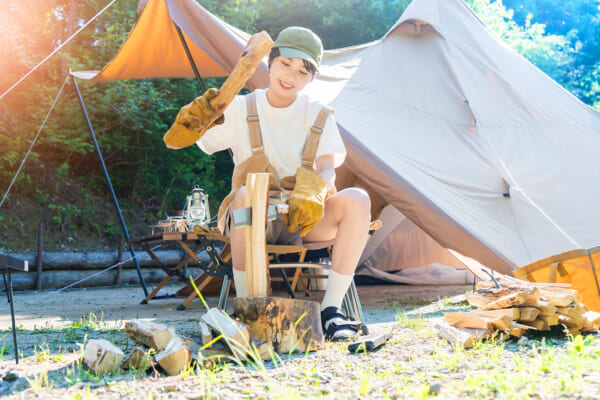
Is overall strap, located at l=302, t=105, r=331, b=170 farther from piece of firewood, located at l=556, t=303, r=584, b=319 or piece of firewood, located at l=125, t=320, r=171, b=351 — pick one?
piece of firewood, located at l=556, t=303, r=584, b=319

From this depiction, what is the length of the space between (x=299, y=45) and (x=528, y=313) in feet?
4.10

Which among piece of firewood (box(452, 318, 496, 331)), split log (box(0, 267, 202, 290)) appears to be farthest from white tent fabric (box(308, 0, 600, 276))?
split log (box(0, 267, 202, 290))

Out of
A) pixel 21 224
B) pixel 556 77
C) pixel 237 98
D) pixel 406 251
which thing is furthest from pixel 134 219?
pixel 556 77

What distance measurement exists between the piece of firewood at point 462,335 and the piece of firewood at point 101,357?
970 mm

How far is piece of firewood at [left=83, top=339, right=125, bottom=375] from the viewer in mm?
1364

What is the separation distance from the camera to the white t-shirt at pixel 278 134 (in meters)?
2.01

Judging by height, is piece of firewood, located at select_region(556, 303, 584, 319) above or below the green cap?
below

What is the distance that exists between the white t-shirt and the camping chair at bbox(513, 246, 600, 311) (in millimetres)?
1071

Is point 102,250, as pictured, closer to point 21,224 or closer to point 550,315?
point 21,224

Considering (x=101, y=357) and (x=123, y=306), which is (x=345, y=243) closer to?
(x=101, y=357)

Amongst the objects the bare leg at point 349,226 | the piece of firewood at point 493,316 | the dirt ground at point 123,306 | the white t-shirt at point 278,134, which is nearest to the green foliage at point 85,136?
the dirt ground at point 123,306

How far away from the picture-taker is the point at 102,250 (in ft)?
21.4

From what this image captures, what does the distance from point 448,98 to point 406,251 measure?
1.65m

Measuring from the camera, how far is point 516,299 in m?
1.91
